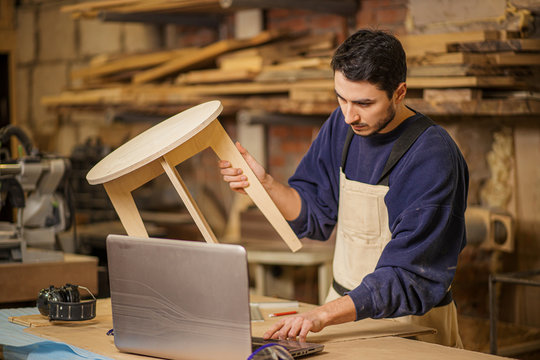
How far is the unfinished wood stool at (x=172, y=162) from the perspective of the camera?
6.51 ft

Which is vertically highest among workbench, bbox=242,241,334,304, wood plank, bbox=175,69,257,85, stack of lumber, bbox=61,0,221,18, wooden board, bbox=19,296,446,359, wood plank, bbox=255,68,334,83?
stack of lumber, bbox=61,0,221,18

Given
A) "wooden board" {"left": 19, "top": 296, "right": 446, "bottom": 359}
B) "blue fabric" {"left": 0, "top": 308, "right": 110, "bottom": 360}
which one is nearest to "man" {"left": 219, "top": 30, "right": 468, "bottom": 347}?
"wooden board" {"left": 19, "top": 296, "right": 446, "bottom": 359}

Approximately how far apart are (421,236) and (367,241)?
0.36 m

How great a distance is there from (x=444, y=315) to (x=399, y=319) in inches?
5.7

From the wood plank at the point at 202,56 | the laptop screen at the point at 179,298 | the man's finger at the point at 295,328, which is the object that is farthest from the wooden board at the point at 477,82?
the laptop screen at the point at 179,298

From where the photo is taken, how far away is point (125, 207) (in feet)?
7.16

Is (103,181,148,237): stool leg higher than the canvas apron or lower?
higher

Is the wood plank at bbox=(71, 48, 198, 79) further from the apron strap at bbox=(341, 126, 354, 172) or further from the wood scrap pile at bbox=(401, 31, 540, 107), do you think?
the apron strap at bbox=(341, 126, 354, 172)

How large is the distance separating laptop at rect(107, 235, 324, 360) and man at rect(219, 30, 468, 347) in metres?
0.20

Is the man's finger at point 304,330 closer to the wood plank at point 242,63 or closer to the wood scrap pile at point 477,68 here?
the wood scrap pile at point 477,68

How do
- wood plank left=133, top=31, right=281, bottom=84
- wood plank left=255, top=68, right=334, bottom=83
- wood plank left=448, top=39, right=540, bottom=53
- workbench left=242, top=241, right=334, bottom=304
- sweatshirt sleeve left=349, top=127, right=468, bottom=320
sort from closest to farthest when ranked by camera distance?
sweatshirt sleeve left=349, top=127, right=468, bottom=320
wood plank left=448, top=39, right=540, bottom=53
wood plank left=255, top=68, right=334, bottom=83
workbench left=242, top=241, right=334, bottom=304
wood plank left=133, top=31, right=281, bottom=84

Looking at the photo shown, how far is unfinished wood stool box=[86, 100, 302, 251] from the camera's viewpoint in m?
1.98

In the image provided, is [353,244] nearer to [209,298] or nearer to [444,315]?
[444,315]

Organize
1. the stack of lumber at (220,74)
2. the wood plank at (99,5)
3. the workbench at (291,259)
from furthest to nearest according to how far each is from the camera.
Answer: the wood plank at (99,5) < the workbench at (291,259) < the stack of lumber at (220,74)
